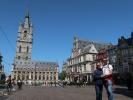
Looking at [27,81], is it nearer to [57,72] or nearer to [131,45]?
[57,72]

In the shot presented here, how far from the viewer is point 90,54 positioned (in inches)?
4328

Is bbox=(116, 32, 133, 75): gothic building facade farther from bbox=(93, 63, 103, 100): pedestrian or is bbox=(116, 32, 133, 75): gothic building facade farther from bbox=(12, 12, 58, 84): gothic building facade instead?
bbox=(12, 12, 58, 84): gothic building facade

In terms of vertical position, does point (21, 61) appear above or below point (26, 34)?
below

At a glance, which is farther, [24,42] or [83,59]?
[24,42]

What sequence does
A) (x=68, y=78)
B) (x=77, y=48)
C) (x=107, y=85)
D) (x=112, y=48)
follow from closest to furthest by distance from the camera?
(x=107, y=85), (x=112, y=48), (x=77, y=48), (x=68, y=78)

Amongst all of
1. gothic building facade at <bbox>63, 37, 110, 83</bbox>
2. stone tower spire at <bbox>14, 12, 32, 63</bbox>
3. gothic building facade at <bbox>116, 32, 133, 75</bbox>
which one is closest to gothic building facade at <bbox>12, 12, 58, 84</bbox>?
stone tower spire at <bbox>14, 12, 32, 63</bbox>

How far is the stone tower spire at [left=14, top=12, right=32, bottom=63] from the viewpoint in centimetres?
17723

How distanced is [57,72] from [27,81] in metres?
28.2

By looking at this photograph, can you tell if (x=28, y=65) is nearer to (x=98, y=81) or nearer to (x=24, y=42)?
(x=24, y=42)

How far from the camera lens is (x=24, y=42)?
181875 millimetres

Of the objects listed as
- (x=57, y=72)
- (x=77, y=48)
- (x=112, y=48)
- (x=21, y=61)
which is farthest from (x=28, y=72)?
(x=112, y=48)

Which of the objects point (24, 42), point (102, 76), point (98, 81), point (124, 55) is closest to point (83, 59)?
point (124, 55)

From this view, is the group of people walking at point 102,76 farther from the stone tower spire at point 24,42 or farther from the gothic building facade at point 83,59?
the stone tower spire at point 24,42

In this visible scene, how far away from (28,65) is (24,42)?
17.2 m
